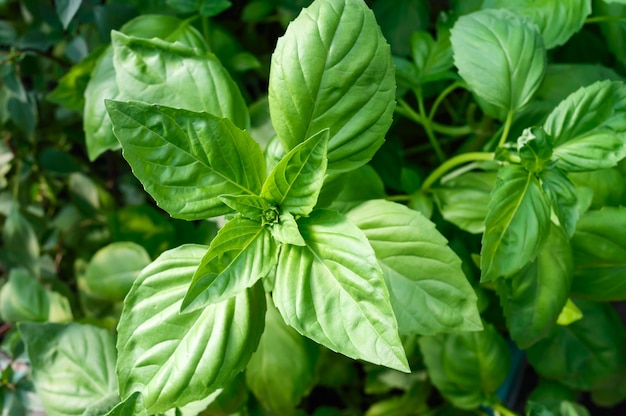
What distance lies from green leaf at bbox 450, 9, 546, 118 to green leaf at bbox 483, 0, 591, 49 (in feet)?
0.15

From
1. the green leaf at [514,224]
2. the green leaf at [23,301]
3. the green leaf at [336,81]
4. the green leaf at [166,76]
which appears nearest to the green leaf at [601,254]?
the green leaf at [514,224]

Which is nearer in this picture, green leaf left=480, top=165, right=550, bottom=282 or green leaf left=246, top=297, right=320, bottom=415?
green leaf left=480, top=165, right=550, bottom=282

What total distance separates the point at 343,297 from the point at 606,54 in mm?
555

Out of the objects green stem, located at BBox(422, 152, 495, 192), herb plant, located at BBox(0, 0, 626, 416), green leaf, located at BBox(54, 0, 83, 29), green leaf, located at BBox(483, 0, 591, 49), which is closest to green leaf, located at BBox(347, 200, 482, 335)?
herb plant, located at BBox(0, 0, 626, 416)

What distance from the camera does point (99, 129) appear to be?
633mm

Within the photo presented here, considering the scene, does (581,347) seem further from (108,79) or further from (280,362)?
(108,79)

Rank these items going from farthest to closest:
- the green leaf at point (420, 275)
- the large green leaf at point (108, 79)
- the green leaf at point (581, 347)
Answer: the green leaf at point (581, 347) → the large green leaf at point (108, 79) → the green leaf at point (420, 275)

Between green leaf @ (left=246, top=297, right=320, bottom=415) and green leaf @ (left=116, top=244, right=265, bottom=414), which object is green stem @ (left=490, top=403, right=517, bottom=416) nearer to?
green leaf @ (left=246, top=297, right=320, bottom=415)

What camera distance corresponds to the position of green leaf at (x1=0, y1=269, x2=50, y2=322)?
0.78m

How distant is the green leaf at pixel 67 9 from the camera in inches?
26.1

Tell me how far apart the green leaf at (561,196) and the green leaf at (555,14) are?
→ 0.16 m

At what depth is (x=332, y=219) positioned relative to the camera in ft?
1.58

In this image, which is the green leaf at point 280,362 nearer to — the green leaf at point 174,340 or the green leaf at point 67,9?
the green leaf at point 174,340

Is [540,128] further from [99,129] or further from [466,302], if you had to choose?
[99,129]
